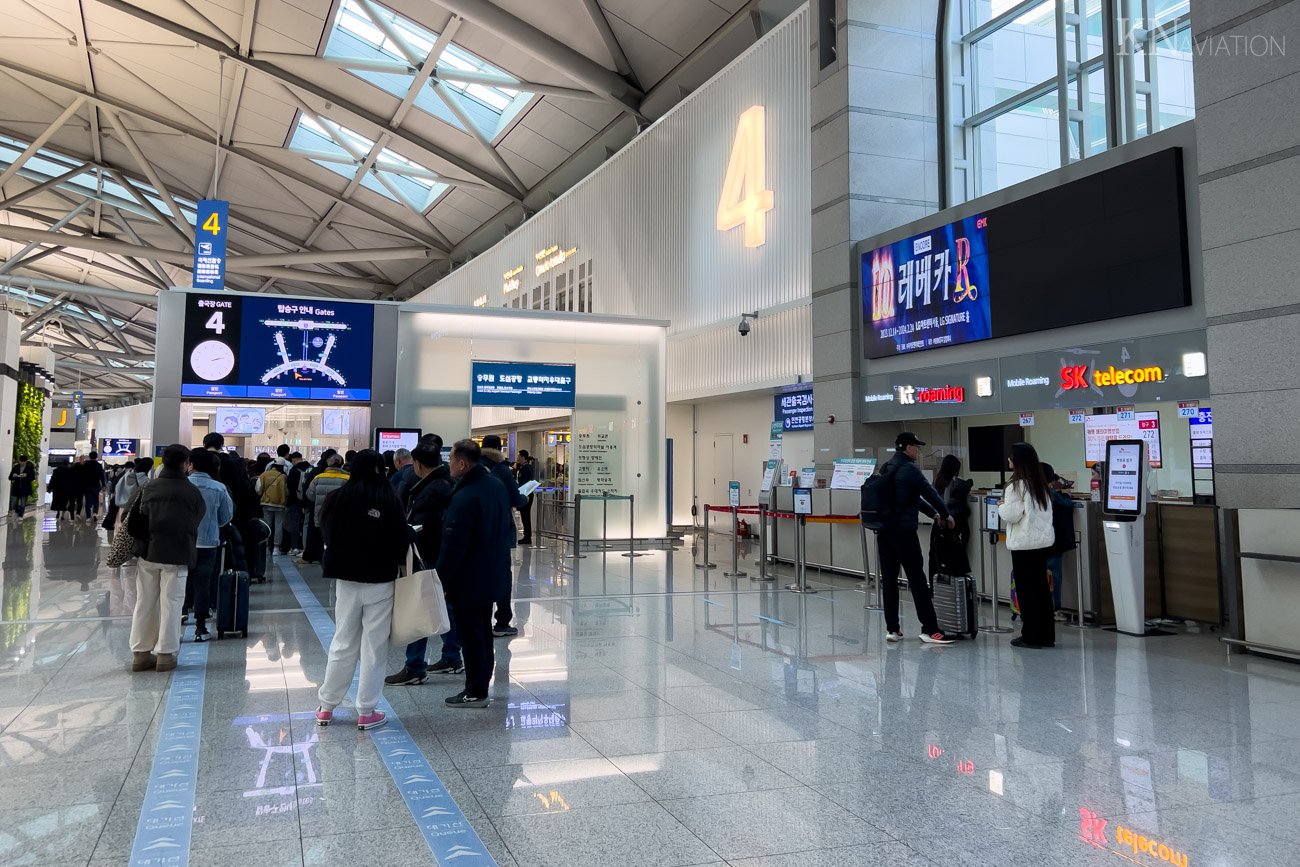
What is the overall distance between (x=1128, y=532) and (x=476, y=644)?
4.87 m

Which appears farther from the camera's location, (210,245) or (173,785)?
(210,245)

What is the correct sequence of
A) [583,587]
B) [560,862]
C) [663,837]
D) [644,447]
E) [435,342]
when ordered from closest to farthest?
[560,862] < [663,837] < [583,587] < [435,342] < [644,447]

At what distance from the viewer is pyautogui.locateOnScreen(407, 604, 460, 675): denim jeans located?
16.7 ft

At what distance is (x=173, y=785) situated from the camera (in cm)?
327

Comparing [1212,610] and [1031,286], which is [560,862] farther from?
[1031,286]

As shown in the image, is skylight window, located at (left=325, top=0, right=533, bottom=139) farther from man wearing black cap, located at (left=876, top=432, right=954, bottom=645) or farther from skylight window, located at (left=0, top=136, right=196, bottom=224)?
man wearing black cap, located at (left=876, top=432, right=954, bottom=645)

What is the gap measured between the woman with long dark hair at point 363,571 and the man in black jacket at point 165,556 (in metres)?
A: 1.62

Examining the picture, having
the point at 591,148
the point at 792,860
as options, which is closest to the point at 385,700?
the point at 792,860

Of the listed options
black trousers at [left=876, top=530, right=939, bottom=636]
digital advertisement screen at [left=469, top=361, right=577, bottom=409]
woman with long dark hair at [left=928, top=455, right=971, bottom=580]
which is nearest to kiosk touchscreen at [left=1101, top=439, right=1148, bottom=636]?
woman with long dark hair at [left=928, top=455, right=971, bottom=580]

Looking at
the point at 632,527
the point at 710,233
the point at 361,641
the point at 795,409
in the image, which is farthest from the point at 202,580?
the point at 710,233

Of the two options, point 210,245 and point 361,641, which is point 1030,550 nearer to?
point 361,641

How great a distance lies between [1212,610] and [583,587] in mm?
5514

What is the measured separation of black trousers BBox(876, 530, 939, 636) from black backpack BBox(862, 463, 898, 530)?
4.0 inches

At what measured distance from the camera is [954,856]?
270 centimetres
